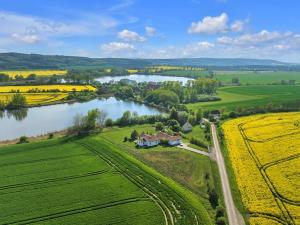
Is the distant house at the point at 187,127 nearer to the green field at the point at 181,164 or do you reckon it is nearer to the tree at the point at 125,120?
the tree at the point at 125,120

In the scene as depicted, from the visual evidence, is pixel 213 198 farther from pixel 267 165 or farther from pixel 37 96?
pixel 37 96

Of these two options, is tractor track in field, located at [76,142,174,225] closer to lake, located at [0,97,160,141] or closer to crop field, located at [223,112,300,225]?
crop field, located at [223,112,300,225]

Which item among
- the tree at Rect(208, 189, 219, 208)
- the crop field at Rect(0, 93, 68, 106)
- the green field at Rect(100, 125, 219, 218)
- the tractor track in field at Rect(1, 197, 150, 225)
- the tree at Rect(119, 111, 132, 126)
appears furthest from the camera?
the crop field at Rect(0, 93, 68, 106)

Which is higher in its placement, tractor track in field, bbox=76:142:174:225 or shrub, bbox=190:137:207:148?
shrub, bbox=190:137:207:148

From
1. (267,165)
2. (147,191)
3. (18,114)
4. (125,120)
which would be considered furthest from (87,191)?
(18,114)

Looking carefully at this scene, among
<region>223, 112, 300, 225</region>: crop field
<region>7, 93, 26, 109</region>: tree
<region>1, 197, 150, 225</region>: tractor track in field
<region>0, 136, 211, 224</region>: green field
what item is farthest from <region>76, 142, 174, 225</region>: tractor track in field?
<region>7, 93, 26, 109</region>: tree

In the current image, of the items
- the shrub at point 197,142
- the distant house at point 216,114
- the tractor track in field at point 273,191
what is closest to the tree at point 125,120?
the shrub at point 197,142
